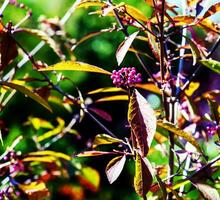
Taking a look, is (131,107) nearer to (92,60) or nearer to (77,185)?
(77,185)

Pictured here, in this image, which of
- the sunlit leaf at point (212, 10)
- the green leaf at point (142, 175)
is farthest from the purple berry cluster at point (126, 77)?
the sunlit leaf at point (212, 10)

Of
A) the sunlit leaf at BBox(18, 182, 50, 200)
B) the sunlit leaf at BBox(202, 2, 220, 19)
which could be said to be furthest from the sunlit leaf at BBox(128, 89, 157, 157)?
the sunlit leaf at BBox(18, 182, 50, 200)

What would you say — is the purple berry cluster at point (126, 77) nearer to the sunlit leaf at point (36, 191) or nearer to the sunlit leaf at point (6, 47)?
the sunlit leaf at point (6, 47)

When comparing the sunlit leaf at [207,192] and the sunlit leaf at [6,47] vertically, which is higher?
the sunlit leaf at [6,47]

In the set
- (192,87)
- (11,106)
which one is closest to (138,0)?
(11,106)

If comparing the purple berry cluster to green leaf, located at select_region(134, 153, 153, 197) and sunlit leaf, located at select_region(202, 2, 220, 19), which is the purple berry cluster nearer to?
green leaf, located at select_region(134, 153, 153, 197)

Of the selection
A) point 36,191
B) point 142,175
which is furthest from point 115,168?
point 36,191

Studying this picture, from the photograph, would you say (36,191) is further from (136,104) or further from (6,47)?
(136,104)

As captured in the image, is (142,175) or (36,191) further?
(36,191)
